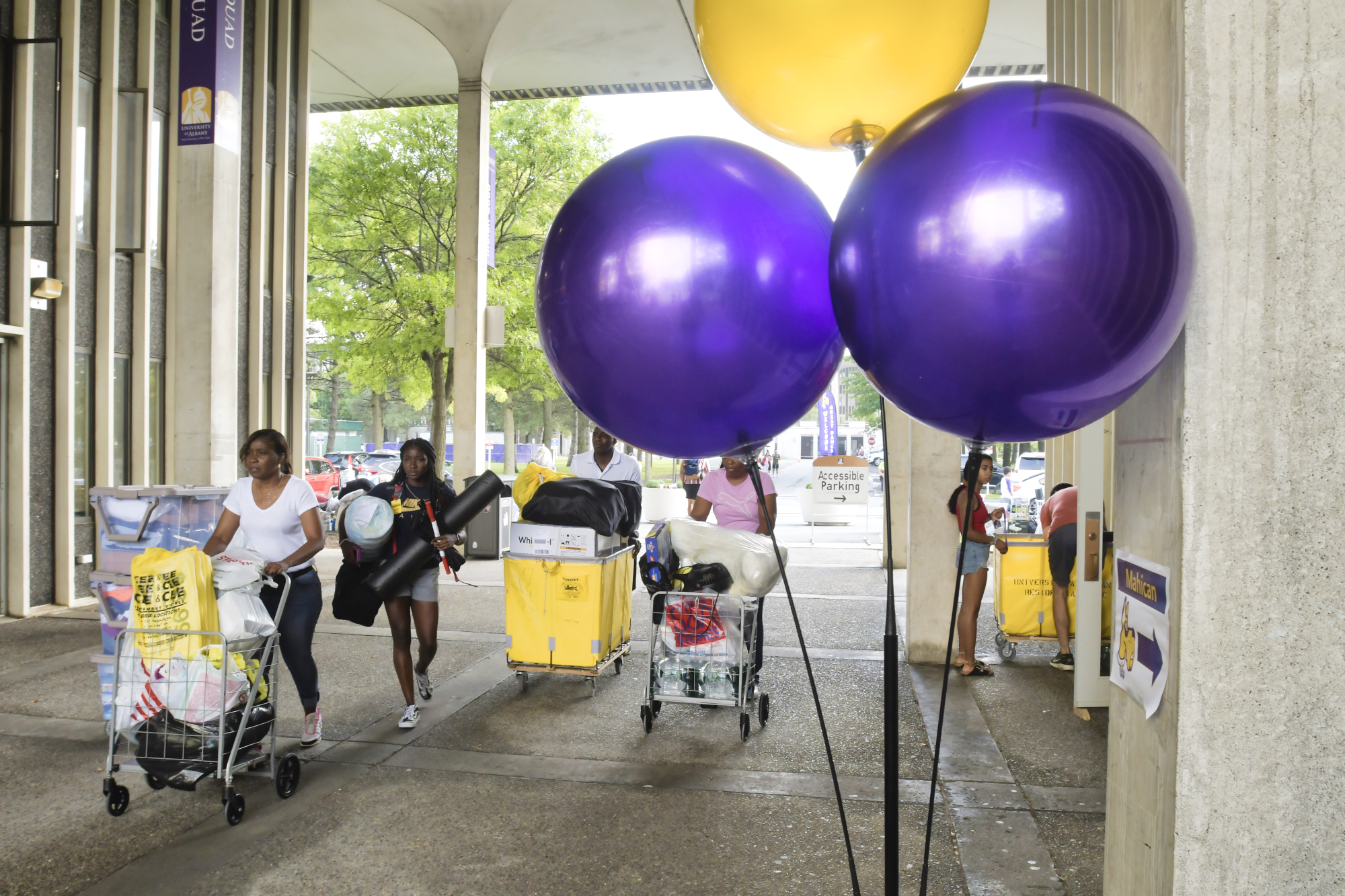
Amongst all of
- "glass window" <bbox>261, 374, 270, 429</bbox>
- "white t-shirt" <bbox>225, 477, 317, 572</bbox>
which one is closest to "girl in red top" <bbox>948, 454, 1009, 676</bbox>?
"white t-shirt" <bbox>225, 477, 317, 572</bbox>

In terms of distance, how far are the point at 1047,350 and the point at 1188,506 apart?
2.27ft

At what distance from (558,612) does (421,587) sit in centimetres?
95

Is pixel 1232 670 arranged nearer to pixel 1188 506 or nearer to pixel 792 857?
pixel 1188 506

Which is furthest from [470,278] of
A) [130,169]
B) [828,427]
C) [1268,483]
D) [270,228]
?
[828,427]

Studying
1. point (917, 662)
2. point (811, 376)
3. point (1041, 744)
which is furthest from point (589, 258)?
point (917, 662)

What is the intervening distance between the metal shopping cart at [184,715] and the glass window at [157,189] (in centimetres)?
803

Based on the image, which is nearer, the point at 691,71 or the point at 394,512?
the point at 394,512

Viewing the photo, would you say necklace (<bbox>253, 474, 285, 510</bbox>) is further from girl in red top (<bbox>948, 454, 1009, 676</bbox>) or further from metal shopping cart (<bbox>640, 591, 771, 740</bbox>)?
girl in red top (<bbox>948, 454, 1009, 676</bbox>)

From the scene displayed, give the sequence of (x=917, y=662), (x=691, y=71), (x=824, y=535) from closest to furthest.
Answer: (x=917, y=662) → (x=691, y=71) → (x=824, y=535)

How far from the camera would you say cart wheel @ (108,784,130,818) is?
4227 mm

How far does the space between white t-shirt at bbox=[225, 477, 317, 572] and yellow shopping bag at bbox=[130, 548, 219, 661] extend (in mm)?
782

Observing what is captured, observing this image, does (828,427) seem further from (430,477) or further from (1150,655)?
(1150,655)

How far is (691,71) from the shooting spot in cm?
1441

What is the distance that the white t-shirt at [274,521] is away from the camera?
491 cm
